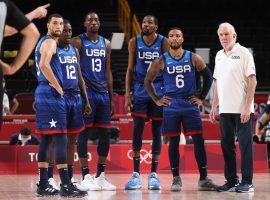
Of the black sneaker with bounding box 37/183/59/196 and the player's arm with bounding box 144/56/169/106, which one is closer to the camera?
the black sneaker with bounding box 37/183/59/196

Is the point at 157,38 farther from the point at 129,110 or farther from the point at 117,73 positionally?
the point at 117,73

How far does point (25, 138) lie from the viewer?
41.2 ft

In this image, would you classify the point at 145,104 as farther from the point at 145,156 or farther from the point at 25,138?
the point at 25,138

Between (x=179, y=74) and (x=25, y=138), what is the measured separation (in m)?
5.12

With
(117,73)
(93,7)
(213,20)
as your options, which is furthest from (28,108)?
(213,20)

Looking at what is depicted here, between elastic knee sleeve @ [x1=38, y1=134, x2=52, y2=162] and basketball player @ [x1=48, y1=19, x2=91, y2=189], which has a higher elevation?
basketball player @ [x1=48, y1=19, x2=91, y2=189]

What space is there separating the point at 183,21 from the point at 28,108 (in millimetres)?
9409

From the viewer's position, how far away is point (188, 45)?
2338 centimetres

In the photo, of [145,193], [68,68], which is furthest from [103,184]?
[68,68]

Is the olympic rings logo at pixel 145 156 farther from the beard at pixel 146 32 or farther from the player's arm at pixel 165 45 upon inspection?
the beard at pixel 146 32

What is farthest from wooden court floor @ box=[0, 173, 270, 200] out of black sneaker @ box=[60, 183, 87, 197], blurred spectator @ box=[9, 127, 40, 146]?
blurred spectator @ box=[9, 127, 40, 146]

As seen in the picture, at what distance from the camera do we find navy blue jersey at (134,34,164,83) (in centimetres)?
862

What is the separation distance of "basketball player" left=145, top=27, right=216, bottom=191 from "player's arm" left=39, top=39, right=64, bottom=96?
138 centimetres

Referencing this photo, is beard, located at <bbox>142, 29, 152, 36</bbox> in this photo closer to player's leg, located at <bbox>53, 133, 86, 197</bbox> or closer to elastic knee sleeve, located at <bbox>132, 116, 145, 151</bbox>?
elastic knee sleeve, located at <bbox>132, 116, 145, 151</bbox>
